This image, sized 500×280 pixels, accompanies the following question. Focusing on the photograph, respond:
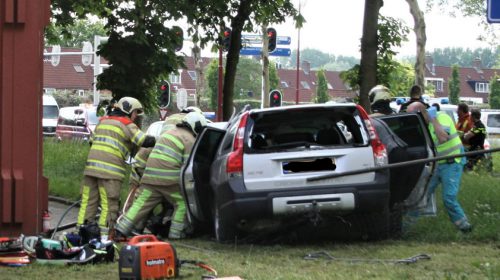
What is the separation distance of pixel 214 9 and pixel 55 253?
50.9 ft

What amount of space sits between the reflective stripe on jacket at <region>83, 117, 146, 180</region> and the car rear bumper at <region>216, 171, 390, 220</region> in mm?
1621

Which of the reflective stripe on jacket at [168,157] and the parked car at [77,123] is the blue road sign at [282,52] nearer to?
the parked car at [77,123]

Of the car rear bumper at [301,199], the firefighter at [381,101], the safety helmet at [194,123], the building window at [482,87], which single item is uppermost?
the firefighter at [381,101]

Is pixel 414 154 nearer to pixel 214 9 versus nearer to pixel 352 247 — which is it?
pixel 352 247

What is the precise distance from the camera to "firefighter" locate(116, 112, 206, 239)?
1246 cm

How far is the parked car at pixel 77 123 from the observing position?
1694 inches

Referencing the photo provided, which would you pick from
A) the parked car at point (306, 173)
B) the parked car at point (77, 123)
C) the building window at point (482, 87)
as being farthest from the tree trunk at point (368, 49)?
the building window at point (482, 87)

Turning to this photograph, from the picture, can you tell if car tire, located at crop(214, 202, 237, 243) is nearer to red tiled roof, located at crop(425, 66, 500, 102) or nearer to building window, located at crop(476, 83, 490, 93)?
red tiled roof, located at crop(425, 66, 500, 102)

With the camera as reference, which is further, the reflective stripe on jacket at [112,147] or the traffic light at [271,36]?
the traffic light at [271,36]

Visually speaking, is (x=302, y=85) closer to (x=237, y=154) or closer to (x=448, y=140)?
(x=448, y=140)

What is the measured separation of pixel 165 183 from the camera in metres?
12.5

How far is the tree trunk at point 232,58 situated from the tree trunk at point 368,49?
15.6ft

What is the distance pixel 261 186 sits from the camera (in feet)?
35.4

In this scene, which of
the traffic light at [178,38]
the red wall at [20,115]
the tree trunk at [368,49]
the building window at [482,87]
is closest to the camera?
the red wall at [20,115]
